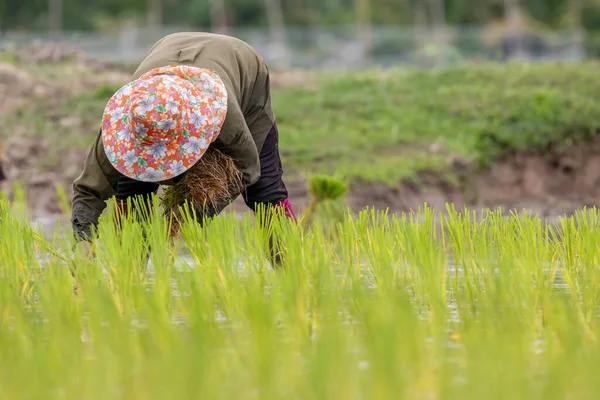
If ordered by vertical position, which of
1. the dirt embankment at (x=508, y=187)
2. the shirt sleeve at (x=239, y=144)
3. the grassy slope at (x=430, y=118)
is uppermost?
the shirt sleeve at (x=239, y=144)

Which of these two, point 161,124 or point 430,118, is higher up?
point 161,124

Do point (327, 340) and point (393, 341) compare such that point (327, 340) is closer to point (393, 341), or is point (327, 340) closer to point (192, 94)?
point (393, 341)

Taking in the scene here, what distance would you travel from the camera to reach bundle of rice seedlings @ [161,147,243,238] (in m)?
3.79

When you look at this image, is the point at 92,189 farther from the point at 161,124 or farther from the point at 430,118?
the point at 430,118

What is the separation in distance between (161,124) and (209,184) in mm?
457

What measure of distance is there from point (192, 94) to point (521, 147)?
21.0 ft

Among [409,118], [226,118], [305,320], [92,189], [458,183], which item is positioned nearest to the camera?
[305,320]

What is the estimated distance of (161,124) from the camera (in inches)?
134

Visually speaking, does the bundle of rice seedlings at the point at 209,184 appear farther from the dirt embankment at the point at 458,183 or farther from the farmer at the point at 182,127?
the dirt embankment at the point at 458,183

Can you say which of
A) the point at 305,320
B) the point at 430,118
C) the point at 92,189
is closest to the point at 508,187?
the point at 430,118

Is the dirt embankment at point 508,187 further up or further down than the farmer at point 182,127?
further down

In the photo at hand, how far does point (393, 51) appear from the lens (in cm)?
2284

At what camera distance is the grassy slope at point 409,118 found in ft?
30.1

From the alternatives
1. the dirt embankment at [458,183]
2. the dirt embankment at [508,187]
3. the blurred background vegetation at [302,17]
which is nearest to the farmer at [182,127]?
the dirt embankment at [458,183]
